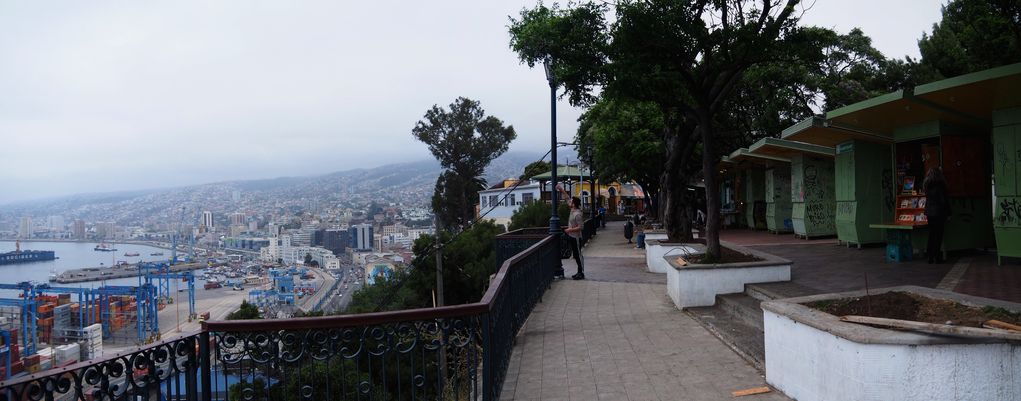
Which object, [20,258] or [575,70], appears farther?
[20,258]

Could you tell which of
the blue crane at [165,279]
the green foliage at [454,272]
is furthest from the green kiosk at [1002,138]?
the blue crane at [165,279]

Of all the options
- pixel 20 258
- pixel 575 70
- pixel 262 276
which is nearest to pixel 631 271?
pixel 575 70

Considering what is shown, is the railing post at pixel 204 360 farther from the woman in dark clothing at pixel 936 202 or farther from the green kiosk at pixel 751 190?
the green kiosk at pixel 751 190

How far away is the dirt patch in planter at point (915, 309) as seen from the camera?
3.82 metres

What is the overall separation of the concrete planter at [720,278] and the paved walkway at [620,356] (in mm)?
365

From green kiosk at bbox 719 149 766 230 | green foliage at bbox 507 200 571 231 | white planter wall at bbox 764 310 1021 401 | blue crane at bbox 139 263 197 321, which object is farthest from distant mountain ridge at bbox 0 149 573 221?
white planter wall at bbox 764 310 1021 401

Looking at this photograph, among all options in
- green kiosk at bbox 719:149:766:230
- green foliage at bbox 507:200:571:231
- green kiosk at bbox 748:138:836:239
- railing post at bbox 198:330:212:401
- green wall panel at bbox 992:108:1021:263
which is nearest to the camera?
railing post at bbox 198:330:212:401

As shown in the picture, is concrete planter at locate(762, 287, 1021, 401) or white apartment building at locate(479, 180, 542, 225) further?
white apartment building at locate(479, 180, 542, 225)

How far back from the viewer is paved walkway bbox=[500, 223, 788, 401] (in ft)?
16.6

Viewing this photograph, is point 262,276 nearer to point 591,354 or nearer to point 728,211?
point 591,354

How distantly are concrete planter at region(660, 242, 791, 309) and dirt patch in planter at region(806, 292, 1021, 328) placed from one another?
359cm

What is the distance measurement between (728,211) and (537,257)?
22.2 meters

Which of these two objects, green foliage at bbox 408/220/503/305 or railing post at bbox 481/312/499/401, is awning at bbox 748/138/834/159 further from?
railing post at bbox 481/312/499/401

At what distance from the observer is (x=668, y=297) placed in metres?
10.0
